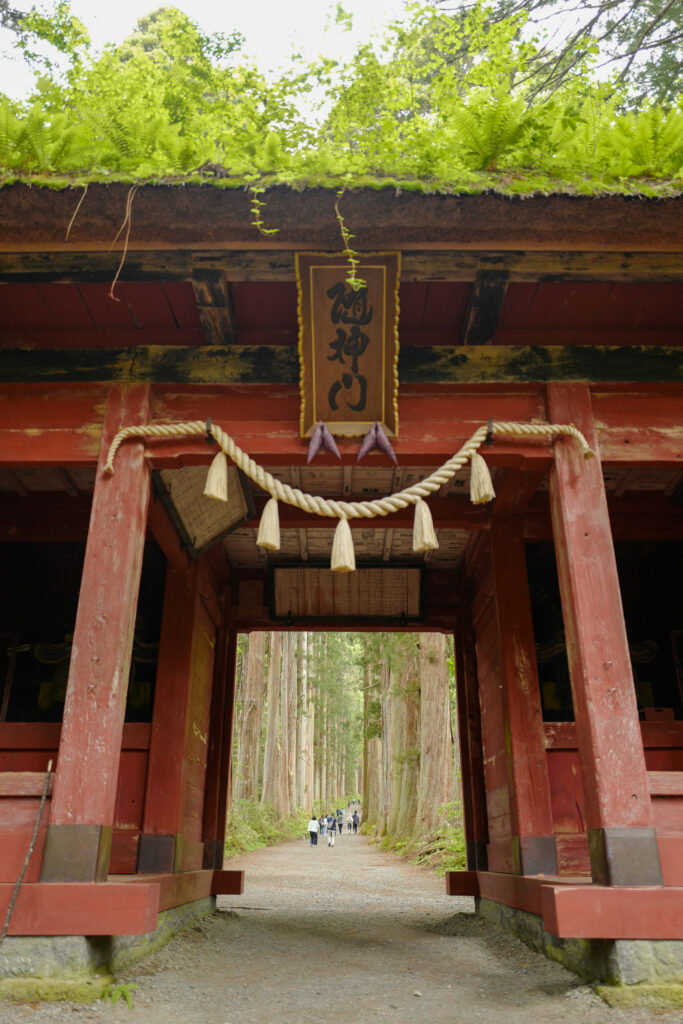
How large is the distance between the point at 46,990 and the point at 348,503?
2.90 m

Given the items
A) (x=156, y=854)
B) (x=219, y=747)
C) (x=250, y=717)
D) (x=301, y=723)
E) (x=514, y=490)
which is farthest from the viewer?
(x=301, y=723)

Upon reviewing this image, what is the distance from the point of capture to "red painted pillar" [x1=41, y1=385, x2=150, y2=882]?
335 centimetres

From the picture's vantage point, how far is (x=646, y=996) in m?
3.08

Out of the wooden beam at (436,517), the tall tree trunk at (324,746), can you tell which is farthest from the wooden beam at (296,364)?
the tall tree trunk at (324,746)

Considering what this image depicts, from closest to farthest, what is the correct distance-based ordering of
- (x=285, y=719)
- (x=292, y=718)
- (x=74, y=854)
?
(x=74, y=854) → (x=285, y=719) → (x=292, y=718)

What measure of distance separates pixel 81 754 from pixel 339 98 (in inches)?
170

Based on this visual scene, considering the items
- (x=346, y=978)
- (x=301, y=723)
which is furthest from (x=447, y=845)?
(x=301, y=723)

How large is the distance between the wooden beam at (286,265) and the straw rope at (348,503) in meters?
0.92

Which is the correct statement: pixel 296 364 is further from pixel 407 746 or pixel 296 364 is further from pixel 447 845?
pixel 407 746

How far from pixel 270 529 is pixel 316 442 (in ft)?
2.25

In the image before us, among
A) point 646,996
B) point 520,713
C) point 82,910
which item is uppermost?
point 520,713

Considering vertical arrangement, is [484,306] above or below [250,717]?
above

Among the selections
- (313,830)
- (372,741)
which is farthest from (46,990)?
(372,741)

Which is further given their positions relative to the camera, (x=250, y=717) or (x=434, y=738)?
(x=250, y=717)
